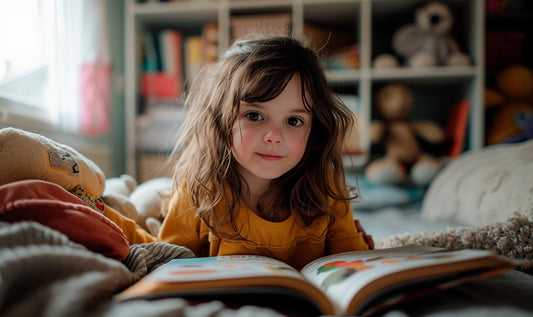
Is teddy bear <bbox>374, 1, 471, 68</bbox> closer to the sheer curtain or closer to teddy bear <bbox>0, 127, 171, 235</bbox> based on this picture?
the sheer curtain

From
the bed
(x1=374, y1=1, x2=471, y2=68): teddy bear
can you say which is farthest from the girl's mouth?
(x1=374, y1=1, x2=471, y2=68): teddy bear

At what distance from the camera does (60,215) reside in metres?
0.45

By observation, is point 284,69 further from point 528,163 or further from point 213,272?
point 528,163

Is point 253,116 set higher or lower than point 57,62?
lower

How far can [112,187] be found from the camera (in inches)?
34.4

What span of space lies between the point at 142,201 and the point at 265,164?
0.36 meters

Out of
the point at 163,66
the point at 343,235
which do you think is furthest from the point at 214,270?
the point at 163,66

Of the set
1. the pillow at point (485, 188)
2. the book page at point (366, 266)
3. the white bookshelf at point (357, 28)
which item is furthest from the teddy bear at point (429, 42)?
the book page at point (366, 266)

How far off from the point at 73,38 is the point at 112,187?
2.87ft

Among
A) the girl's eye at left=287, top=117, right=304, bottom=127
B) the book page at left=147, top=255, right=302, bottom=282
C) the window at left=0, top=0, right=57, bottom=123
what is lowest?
the book page at left=147, top=255, right=302, bottom=282

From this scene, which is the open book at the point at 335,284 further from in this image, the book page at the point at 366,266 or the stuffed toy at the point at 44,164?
the stuffed toy at the point at 44,164

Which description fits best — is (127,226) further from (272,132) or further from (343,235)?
(343,235)

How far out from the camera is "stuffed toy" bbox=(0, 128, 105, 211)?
0.49 meters

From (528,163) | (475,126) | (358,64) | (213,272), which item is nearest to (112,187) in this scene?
(213,272)
